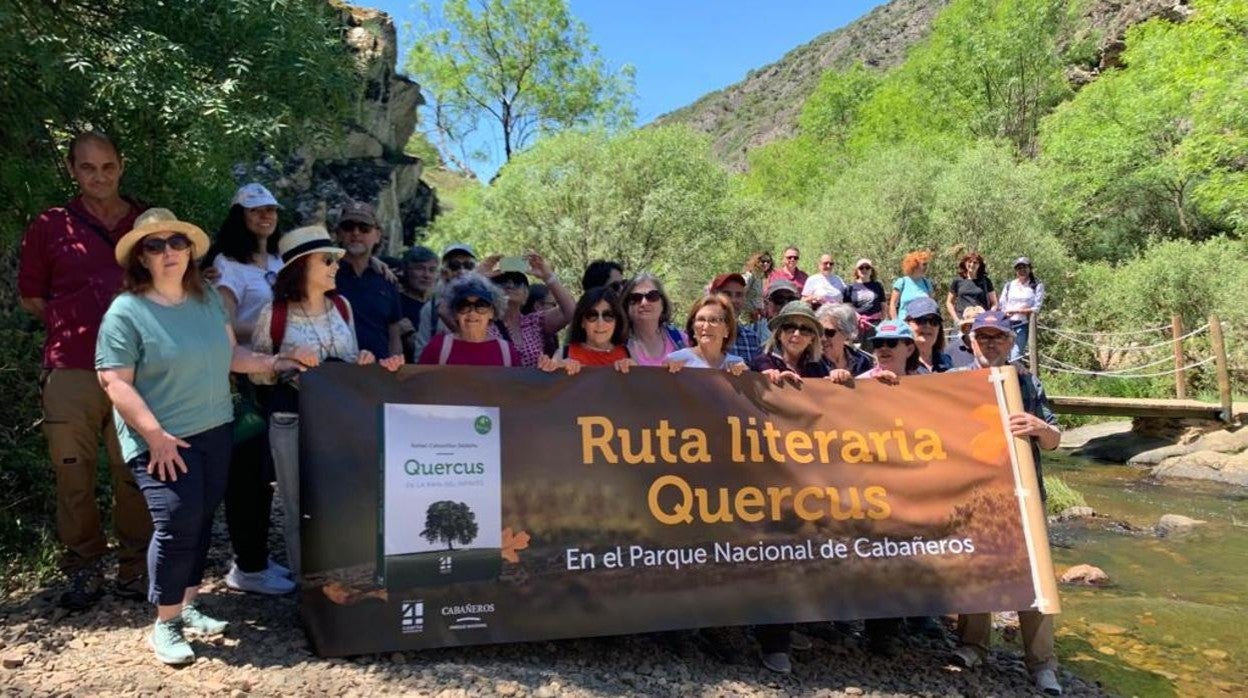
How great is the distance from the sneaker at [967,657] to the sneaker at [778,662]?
1.16m

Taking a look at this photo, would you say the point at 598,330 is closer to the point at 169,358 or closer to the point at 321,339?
the point at 321,339

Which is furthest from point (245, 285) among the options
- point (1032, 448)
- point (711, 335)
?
point (1032, 448)

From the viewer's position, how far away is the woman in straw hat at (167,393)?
11.3ft

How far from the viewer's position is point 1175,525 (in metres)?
9.95

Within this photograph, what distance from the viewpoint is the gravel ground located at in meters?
3.56

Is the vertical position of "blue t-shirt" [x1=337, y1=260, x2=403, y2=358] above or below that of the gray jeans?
above

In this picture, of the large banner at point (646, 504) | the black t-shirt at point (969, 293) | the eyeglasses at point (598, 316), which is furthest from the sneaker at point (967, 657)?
the black t-shirt at point (969, 293)

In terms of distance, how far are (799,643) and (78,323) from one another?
4313 mm

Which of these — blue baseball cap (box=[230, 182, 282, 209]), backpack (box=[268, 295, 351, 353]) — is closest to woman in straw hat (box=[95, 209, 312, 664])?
backpack (box=[268, 295, 351, 353])

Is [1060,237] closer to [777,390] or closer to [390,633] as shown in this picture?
[777,390]

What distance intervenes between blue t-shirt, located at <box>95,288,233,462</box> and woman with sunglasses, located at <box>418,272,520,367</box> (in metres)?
1.12

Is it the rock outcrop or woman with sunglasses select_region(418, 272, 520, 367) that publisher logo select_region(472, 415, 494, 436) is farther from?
the rock outcrop

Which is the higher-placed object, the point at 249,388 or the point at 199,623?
the point at 249,388

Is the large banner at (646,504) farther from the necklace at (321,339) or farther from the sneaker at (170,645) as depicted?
the sneaker at (170,645)
